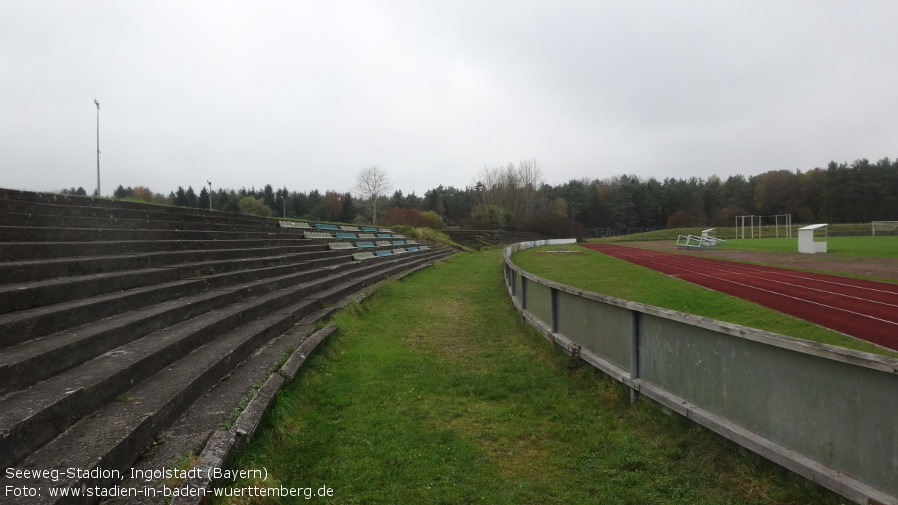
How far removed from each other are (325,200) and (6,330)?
309 feet

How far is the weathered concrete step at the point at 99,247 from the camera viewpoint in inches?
215

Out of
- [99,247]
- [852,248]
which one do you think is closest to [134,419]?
[99,247]

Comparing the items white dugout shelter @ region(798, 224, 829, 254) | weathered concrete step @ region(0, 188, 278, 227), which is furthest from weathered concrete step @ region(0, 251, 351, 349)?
white dugout shelter @ region(798, 224, 829, 254)

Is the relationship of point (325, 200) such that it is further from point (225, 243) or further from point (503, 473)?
point (503, 473)

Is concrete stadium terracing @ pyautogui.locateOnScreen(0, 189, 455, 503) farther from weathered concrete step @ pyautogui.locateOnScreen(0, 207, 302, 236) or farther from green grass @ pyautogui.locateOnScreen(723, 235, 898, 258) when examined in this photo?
green grass @ pyautogui.locateOnScreen(723, 235, 898, 258)

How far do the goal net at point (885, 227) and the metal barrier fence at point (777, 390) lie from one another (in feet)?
240

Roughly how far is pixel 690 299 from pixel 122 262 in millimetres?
11392

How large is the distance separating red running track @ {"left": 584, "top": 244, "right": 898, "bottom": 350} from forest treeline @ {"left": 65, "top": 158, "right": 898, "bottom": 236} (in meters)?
47.4

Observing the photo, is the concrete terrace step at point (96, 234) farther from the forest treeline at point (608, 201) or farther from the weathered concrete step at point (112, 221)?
the forest treeline at point (608, 201)

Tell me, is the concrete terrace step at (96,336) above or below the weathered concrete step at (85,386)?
above

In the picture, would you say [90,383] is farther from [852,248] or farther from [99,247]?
[852,248]

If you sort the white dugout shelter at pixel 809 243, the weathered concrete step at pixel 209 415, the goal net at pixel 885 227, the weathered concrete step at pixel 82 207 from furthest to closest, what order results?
the goal net at pixel 885 227 < the white dugout shelter at pixel 809 243 < the weathered concrete step at pixel 82 207 < the weathered concrete step at pixel 209 415

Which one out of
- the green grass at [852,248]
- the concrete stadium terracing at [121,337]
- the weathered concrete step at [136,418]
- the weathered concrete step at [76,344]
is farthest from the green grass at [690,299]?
the green grass at [852,248]

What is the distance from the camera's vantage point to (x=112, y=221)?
8.57 meters
